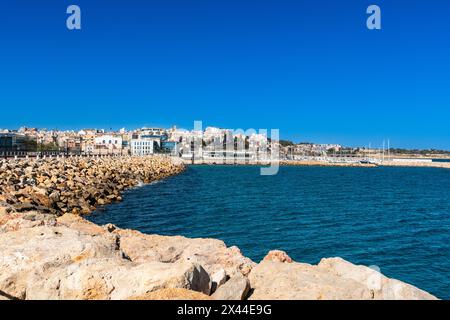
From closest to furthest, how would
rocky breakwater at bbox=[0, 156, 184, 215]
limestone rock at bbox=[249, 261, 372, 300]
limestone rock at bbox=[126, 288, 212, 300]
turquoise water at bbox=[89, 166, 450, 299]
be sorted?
limestone rock at bbox=[126, 288, 212, 300] < limestone rock at bbox=[249, 261, 372, 300] < turquoise water at bbox=[89, 166, 450, 299] < rocky breakwater at bbox=[0, 156, 184, 215]

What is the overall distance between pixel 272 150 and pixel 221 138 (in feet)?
86.8

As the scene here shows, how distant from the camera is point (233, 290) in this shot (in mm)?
5547

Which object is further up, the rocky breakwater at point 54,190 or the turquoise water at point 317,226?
the rocky breakwater at point 54,190

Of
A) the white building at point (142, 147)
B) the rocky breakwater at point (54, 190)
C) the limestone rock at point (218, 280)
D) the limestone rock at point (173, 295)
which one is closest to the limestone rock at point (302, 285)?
the limestone rock at point (218, 280)

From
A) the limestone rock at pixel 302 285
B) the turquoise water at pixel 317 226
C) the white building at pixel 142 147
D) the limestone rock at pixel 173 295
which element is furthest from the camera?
the white building at pixel 142 147

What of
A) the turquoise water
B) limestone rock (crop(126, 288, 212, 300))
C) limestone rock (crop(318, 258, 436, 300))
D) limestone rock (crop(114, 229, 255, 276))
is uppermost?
limestone rock (crop(126, 288, 212, 300))

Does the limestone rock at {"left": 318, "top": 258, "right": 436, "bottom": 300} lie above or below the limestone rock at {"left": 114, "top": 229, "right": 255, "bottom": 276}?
above

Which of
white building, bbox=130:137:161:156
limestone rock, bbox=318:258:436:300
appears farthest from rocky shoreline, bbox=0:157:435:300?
white building, bbox=130:137:161:156

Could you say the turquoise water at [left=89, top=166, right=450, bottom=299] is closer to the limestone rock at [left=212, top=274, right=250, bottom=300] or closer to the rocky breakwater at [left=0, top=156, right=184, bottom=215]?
the rocky breakwater at [left=0, top=156, right=184, bottom=215]

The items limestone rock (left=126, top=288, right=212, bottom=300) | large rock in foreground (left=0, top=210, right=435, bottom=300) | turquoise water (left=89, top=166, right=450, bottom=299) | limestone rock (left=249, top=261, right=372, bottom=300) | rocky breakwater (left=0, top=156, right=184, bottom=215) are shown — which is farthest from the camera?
rocky breakwater (left=0, top=156, right=184, bottom=215)

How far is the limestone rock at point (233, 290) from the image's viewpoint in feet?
17.7

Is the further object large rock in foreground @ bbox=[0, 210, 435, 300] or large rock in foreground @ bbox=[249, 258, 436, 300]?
large rock in foreground @ bbox=[249, 258, 436, 300]

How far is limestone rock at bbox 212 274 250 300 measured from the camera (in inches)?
212

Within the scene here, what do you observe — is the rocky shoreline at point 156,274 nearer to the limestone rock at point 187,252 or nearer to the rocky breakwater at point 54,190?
the limestone rock at point 187,252
